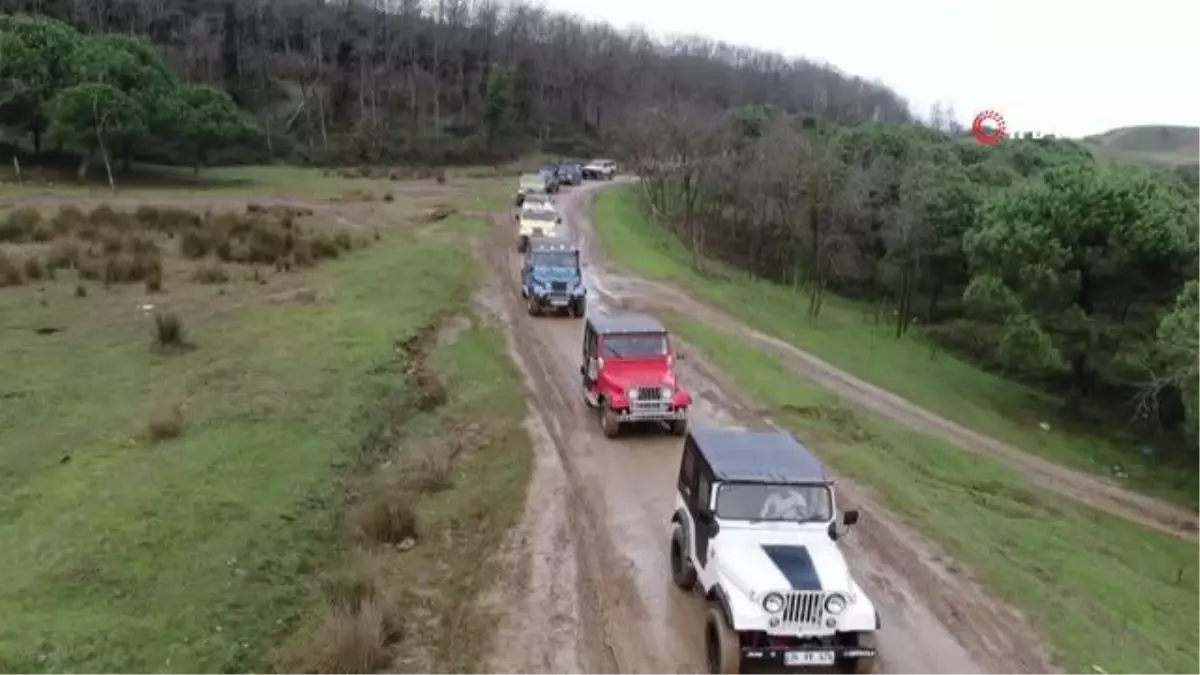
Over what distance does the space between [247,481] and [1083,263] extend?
102ft

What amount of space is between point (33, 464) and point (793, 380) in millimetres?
19022

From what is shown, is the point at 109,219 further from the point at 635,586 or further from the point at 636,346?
the point at 635,586

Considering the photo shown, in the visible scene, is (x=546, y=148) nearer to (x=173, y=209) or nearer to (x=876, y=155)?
(x=876, y=155)

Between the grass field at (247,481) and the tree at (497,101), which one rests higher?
the tree at (497,101)

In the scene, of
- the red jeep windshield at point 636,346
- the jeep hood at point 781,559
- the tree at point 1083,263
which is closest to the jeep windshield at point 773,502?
the jeep hood at point 781,559

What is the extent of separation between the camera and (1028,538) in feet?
62.0

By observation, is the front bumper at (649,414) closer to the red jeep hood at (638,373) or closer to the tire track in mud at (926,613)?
the red jeep hood at (638,373)

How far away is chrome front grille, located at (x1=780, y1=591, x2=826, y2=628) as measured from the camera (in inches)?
456

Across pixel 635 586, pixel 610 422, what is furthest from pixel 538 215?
pixel 635 586

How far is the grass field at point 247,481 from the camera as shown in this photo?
1254 cm

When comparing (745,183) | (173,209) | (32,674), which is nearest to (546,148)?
(745,183)

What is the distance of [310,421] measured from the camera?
2073 cm

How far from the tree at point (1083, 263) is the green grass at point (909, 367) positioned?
268 centimetres

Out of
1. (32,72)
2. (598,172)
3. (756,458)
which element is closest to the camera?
(756,458)
